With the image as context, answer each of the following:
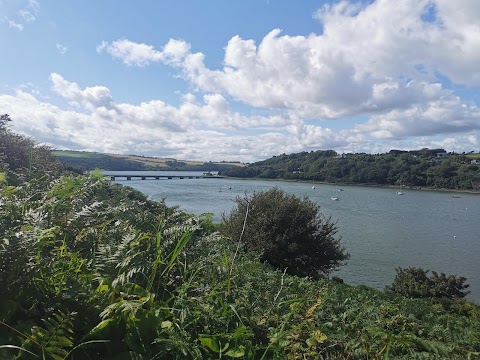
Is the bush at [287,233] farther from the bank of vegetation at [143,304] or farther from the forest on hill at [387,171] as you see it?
the forest on hill at [387,171]

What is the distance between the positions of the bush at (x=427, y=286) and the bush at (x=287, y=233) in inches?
169

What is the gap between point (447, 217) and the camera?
73.8 meters

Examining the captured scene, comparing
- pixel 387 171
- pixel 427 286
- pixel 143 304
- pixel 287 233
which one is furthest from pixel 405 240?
pixel 387 171

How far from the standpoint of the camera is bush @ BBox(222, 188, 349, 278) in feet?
63.9

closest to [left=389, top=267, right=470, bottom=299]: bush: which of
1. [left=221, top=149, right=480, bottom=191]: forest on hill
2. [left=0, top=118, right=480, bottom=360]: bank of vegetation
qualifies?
[left=0, top=118, right=480, bottom=360]: bank of vegetation

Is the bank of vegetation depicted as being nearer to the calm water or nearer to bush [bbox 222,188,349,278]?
the calm water

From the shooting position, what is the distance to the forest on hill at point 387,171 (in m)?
140

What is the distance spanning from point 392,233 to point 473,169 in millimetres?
116171

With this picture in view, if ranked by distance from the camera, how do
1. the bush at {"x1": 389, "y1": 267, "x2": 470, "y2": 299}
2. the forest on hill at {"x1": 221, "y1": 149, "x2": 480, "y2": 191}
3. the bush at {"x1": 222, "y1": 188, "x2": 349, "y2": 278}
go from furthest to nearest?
the forest on hill at {"x1": 221, "y1": 149, "x2": 480, "y2": 191}, the bush at {"x1": 389, "y1": 267, "x2": 470, "y2": 299}, the bush at {"x1": 222, "y1": 188, "x2": 349, "y2": 278}

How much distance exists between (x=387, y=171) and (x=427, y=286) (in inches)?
5556

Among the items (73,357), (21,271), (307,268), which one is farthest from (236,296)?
(307,268)

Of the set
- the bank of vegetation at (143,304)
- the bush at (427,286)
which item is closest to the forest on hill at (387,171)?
the bush at (427,286)

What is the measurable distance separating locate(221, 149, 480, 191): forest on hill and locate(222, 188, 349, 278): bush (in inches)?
5259

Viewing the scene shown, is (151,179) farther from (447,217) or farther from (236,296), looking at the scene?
(236,296)
